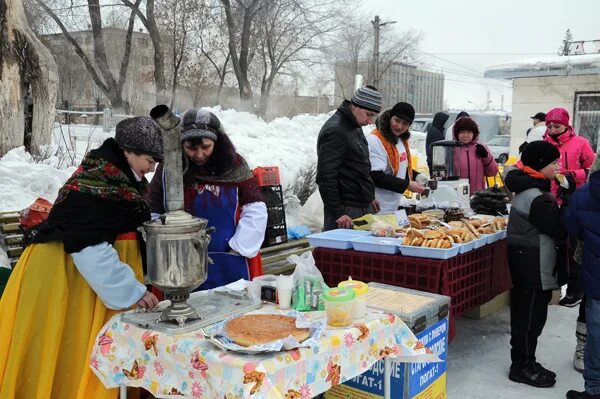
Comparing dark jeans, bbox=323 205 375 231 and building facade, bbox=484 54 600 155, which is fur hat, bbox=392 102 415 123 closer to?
dark jeans, bbox=323 205 375 231

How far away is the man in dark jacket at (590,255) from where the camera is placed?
129 inches

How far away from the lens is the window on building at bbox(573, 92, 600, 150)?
13.4 metres

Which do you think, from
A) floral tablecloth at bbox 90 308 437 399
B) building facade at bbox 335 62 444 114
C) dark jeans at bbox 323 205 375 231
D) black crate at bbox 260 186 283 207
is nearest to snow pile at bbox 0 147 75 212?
black crate at bbox 260 186 283 207

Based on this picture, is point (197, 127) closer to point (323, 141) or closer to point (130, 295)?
point (130, 295)

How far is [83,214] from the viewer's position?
2436mm

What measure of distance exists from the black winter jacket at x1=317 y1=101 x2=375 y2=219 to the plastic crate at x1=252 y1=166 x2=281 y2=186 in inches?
103

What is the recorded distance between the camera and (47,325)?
2.57 m

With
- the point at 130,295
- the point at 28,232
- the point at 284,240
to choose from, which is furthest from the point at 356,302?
the point at 284,240

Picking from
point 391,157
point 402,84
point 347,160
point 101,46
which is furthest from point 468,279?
point 402,84

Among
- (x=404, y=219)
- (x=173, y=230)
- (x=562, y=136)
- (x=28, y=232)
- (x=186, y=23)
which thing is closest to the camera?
(x=173, y=230)

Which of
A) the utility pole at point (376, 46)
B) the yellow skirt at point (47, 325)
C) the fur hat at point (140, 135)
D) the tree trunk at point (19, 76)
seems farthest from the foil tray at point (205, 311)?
the utility pole at point (376, 46)

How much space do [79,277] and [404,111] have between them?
305 cm

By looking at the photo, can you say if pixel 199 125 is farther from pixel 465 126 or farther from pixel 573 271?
pixel 465 126

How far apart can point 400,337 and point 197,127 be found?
4.76 feet
